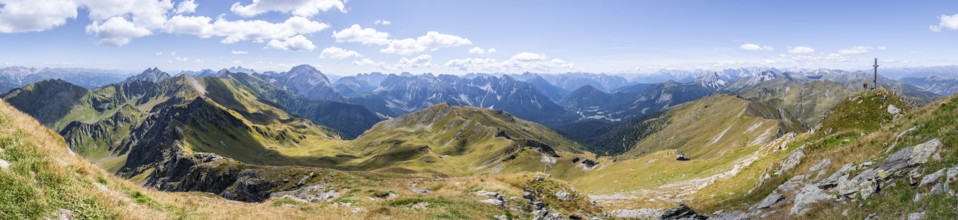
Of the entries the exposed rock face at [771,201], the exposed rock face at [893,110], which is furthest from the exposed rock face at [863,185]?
the exposed rock face at [893,110]

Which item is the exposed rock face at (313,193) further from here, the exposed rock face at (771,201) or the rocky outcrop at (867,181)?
the rocky outcrop at (867,181)

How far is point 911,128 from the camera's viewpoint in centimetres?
2567

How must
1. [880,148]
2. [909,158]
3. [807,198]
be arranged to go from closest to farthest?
[909,158], [807,198], [880,148]

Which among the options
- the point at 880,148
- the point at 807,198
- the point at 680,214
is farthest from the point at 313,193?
the point at 880,148

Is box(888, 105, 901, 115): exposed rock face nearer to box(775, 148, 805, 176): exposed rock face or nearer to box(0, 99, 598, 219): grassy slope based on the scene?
box(775, 148, 805, 176): exposed rock face

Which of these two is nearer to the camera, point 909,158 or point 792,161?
point 909,158

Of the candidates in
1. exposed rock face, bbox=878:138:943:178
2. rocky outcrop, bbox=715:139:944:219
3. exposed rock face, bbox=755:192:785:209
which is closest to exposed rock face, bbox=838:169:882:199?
rocky outcrop, bbox=715:139:944:219

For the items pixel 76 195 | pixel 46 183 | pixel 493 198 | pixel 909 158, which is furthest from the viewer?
pixel 493 198

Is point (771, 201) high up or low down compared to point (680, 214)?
up

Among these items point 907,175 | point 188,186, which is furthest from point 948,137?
point 188,186

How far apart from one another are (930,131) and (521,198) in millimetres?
26284

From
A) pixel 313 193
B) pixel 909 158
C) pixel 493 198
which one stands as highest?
pixel 909 158

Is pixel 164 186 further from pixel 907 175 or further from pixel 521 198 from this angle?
pixel 907 175

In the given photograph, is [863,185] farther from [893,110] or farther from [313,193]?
[313,193]
